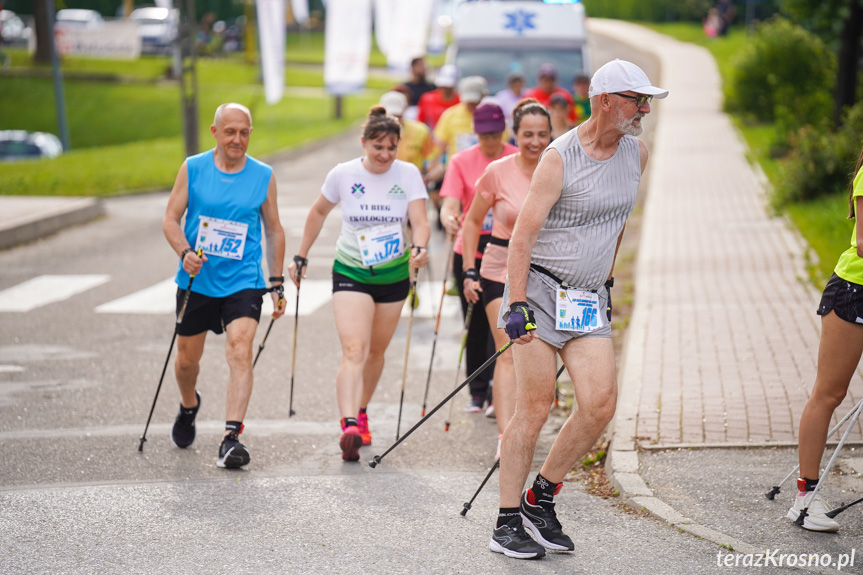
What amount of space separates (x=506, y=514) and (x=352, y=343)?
78.5 inches

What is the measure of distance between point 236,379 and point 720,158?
57.2 ft

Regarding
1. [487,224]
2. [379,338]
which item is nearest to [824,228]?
[487,224]

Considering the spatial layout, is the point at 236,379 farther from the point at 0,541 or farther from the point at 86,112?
the point at 86,112

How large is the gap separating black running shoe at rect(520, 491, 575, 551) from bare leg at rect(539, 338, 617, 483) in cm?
24

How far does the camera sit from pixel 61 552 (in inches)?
190

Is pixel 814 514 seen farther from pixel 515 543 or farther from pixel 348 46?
pixel 348 46

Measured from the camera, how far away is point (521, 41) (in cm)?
1802

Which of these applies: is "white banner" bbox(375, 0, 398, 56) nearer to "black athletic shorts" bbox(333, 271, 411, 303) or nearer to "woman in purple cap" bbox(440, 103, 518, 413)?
"woman in purple cap" bbox(440, 103, 518, 413)

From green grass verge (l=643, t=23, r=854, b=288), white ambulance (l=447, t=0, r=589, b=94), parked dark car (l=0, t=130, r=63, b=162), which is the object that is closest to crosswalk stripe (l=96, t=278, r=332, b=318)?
green grass verge (l=643, t=23, r=854, b=288)

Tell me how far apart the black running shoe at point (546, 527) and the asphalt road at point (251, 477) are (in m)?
0.09

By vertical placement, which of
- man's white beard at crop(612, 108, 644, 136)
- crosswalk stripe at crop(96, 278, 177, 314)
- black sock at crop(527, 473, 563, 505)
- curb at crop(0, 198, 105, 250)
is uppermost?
man's white beard at crop(612, 108, 644, 136)

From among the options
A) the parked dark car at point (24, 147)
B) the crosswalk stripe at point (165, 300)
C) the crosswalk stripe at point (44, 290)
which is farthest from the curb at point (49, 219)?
the parked dark car at point (24, 147)

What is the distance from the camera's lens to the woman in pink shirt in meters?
6.30

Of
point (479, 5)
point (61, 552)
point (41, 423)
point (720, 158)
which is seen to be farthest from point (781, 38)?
point (61, 552)
